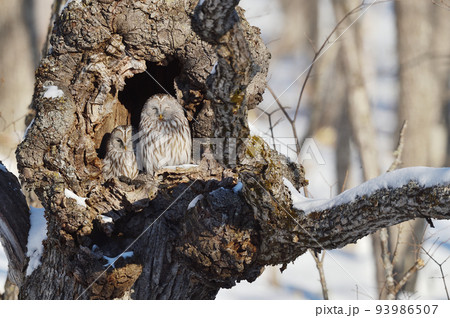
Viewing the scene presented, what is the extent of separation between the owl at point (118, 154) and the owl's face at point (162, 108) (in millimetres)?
319

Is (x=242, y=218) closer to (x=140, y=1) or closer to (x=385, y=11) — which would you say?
(x=140, y=1)

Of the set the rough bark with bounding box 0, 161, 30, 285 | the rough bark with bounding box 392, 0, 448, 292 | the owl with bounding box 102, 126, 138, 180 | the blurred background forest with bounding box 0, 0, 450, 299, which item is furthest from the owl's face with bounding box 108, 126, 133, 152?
the rough bark with bounding box 392, 0, 448, 292

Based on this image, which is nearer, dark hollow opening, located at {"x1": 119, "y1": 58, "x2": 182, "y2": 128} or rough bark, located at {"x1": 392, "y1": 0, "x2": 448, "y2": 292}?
dark hollow opening, located at {"x1": 119, "y1": 58, "x2": 182, "y2": 128}

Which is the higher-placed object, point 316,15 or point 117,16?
point 316,15

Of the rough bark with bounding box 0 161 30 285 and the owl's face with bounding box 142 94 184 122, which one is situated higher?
the owl's face with bounding box 142 94 184 122

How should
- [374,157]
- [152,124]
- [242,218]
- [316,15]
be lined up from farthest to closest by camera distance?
[316,15] → [374,157] → [152,124] → [242,218]

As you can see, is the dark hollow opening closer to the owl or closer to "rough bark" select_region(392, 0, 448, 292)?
the owl

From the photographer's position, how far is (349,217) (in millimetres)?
3127

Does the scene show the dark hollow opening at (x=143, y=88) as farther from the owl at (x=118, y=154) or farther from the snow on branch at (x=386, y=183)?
the snow on branch at (x=386, y=183)

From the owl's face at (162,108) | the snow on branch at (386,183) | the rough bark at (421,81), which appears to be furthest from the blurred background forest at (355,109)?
the snow on branch at (386,183)

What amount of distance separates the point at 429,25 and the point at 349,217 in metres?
7.95

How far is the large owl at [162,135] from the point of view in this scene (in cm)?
536

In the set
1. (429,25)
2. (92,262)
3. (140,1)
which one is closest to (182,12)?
(140,1)

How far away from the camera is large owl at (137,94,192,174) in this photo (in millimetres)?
5363
